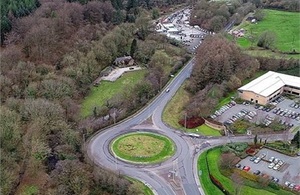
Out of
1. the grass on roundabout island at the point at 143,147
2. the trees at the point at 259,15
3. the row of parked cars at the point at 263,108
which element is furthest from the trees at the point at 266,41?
the grass on roundabout island at the point at 143,147

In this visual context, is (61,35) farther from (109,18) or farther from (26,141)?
(26,141)

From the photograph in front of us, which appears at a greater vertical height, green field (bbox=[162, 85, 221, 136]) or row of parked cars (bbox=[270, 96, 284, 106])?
green field (bbox=[162, 85, 221, 136])

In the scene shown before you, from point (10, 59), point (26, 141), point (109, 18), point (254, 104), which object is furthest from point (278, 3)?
point (26, 141)

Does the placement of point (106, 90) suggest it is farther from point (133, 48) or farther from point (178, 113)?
point (133, 48)

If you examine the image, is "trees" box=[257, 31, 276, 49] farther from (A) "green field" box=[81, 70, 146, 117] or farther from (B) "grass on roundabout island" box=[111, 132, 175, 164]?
(B) "grass on roundabout island" box=[111, 132, 175, 164]

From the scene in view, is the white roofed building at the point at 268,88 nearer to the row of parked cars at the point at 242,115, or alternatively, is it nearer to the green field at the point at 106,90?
the row of parked cars at the point at 242,115

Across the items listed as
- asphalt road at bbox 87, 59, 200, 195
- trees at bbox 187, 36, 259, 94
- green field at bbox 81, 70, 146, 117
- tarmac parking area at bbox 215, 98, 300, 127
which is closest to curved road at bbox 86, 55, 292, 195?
asphalt road at bbox 87, 59, 200, 195
